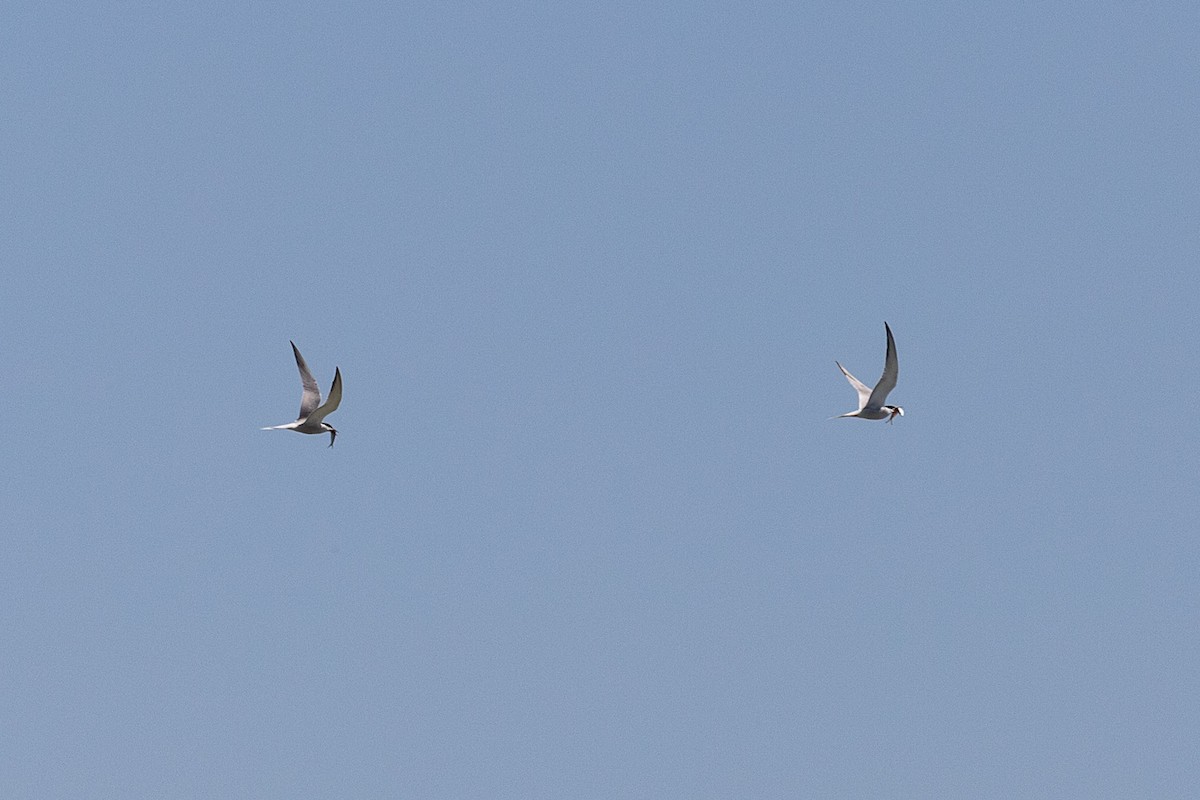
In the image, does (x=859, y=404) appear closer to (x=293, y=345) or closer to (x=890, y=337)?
(x=890, y=337)

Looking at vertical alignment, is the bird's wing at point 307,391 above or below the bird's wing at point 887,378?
below

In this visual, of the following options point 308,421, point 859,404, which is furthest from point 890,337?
point 308,421

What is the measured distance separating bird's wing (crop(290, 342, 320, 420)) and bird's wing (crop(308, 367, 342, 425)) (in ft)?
0.96

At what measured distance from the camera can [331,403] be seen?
248ft

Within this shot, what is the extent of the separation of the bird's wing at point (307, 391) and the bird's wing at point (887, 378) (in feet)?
73.8

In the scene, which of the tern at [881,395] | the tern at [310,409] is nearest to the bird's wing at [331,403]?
the tern at [310,409]

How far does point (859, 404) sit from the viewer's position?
260 feet

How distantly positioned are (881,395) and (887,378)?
187 cm

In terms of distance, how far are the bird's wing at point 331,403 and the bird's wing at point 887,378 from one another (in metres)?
21.2

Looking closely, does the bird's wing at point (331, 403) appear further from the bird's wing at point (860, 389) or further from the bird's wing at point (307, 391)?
the bird's wing at point (860, 389)

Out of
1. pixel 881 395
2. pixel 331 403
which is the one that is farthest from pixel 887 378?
pixel 331 403

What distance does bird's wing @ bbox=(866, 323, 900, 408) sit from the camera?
242ft

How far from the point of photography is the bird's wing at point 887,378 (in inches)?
2904

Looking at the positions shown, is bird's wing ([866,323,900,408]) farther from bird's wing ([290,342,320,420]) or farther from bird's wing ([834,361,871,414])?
bird's wing ([290,342,320,420])
